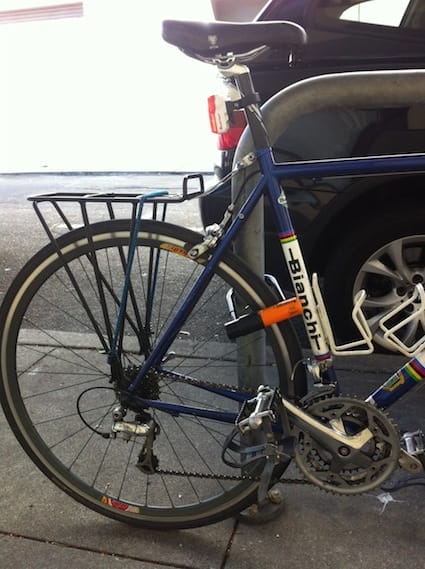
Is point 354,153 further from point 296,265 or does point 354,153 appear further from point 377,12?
point 296,265

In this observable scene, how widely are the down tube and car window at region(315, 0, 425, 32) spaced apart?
1712 millimetres

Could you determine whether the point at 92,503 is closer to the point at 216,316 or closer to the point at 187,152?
the point at 216,316

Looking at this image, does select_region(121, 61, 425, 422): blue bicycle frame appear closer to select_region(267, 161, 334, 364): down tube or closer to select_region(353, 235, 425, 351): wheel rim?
select_region(267, 161, 334, 364): down tube

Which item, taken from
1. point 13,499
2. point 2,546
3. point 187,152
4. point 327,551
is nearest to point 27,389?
point 13,499

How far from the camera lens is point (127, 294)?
75.7 inches

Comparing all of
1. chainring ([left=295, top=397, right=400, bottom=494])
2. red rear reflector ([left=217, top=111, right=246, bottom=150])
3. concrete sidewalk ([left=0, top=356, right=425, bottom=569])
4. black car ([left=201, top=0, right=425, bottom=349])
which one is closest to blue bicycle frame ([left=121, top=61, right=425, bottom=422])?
chainring ([left=295, top=397, right=400, bottom=494])

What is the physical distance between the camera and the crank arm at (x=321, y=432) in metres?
1.76

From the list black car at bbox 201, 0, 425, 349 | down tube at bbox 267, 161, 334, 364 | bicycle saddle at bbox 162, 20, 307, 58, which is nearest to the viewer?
bicycle saddle at bbox 162, 20, 307, 58

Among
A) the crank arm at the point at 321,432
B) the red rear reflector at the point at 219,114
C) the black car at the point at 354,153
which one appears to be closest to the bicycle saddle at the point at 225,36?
the red rear reflector at the point at 219,114

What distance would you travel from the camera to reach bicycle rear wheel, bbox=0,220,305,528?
5.99 ft

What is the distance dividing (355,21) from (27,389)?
A: 2.54 m

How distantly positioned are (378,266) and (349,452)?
142 centimetres

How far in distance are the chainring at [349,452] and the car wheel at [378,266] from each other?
111 cm

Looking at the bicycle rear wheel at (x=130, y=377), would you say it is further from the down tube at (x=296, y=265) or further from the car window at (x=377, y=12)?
the car window at (x=377, y=12)
